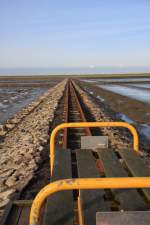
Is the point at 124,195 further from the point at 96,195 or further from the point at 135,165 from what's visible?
the point at 135,165

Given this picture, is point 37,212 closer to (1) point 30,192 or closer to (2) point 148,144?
(1) point 30,192

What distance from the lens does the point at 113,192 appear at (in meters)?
3.01

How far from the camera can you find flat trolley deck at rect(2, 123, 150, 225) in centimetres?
218

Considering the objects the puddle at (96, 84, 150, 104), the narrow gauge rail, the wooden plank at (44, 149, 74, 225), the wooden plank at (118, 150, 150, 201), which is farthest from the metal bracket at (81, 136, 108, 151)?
the puddle at (96, 84, 150, 104)

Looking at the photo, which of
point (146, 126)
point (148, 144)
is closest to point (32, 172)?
point (148, 144)

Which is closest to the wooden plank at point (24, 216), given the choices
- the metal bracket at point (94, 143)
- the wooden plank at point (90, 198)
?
the wooden plank at point (90, 198)

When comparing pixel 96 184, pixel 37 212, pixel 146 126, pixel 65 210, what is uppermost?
pixel 96 184

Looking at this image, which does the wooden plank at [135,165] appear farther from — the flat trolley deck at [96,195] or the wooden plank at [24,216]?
the wooden plank at [24,216]

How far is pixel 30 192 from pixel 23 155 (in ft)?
9.23

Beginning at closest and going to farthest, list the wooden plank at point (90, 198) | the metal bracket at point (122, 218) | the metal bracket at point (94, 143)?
1. the metal bracket at point (122, 218)
2. the wooden plank at point (90, 198)
3. the metal bracket at point (94, 143)

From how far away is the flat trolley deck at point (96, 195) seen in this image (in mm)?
2176

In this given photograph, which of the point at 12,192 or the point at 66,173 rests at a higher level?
the point at 66,173

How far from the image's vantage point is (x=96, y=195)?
2.88 meters

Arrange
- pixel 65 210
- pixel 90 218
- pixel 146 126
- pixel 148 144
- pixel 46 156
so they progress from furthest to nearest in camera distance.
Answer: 1. pixel 146 126
2. pixel 148 144
3. pixel 46 156
4. pixel 65 210
5. pixel 90 218
